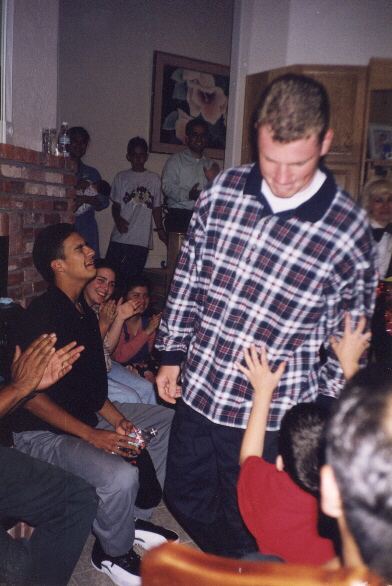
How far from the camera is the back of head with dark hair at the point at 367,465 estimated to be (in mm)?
544

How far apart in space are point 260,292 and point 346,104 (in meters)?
3.30

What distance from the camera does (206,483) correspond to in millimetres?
1431

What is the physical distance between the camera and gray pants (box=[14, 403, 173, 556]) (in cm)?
165

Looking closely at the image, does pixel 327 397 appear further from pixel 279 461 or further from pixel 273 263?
pixel 273 263

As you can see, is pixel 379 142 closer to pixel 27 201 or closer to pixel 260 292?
pixel 27 201

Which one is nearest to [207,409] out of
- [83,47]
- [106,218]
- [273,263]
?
[273,263]

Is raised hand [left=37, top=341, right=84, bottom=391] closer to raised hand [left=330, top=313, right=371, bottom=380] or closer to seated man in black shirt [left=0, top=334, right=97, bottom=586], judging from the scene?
seated man in black shirt [left=0, top=334, right=97, bottom=586]

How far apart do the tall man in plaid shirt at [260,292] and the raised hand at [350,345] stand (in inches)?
1.1

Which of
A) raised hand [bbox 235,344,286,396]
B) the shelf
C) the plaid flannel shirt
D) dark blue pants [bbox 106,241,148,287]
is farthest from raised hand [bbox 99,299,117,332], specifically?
the shelf

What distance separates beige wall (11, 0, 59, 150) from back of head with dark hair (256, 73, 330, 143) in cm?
161

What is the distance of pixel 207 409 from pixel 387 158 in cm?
357

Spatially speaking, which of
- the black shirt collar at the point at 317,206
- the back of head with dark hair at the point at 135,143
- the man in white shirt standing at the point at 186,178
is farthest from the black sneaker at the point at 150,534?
the back of head with dark hair at the point at 135,143

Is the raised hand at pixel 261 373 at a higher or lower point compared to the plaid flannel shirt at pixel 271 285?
lower

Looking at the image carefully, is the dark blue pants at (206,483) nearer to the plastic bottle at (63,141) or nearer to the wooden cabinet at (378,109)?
the plastic bottle at (63,141)
